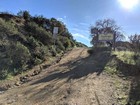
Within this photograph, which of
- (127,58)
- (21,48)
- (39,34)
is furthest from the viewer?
(39,34)

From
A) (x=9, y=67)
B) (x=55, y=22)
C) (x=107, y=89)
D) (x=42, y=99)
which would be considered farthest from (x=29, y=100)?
(x=55, y=22)

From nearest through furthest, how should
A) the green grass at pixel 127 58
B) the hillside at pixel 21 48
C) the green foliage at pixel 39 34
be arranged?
the green grass at pixel 127 58 < the hillside at pixel 21 48 < the green foliage at pixel 39 34

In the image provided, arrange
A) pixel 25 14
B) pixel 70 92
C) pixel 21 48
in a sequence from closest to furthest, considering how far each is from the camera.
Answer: pixel 70 92 < pixel 21 48 < pixel 25 14

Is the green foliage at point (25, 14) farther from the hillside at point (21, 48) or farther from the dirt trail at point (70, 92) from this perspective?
the dirt trail at point (70, 92)

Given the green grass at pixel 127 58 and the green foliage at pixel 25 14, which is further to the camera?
the green foliage at pixel 25 14

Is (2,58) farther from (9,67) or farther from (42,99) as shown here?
(42,99)

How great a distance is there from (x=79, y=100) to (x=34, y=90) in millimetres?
3055

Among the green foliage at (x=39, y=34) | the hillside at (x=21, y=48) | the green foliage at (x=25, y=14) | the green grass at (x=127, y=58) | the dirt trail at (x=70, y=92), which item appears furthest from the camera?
the green foliage at (x=25, y=14)

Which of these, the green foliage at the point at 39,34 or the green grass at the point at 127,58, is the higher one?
the green foliage at the point at 39,34

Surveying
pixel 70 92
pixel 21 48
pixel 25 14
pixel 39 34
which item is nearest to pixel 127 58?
pixel 21 48

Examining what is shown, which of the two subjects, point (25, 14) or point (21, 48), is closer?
point (21, 48)

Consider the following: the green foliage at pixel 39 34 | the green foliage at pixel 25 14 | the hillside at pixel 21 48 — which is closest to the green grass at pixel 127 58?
the hillside at pixel 21 48

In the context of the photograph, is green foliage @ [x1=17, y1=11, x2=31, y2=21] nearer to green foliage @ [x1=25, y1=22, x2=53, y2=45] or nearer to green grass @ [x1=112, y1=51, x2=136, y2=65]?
green foliage @ [x1=25, y1=22, x2=53, y2=45]

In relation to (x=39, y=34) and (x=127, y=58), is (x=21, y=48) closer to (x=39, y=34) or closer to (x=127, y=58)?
(x=127, y=58)
